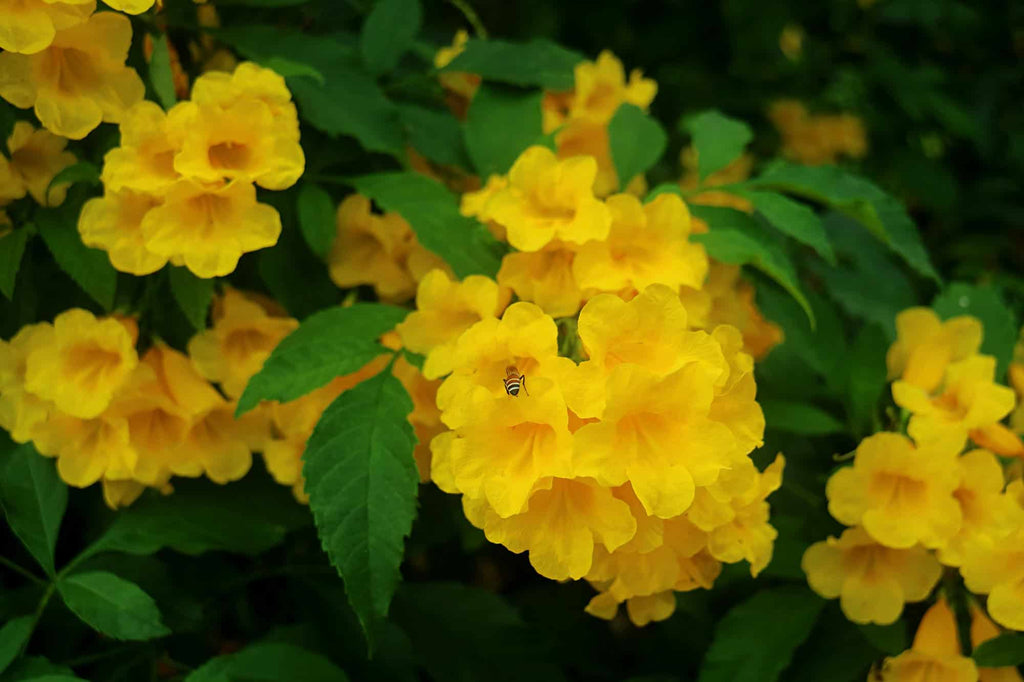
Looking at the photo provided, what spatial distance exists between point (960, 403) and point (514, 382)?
2.19 ft

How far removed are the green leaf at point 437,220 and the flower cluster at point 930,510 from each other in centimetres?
53

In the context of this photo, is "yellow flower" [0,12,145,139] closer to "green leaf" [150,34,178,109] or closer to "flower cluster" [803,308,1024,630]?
"green leaf" [150,34,178,109]

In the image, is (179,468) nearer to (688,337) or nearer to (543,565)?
(543,565)

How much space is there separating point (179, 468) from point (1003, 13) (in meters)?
2.53

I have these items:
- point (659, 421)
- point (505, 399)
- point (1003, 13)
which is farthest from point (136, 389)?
point (1003, 13)

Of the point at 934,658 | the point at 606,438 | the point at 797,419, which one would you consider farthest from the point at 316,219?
the point at 934,658

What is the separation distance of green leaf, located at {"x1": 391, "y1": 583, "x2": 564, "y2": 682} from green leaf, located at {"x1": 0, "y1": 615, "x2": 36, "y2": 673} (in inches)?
19.1

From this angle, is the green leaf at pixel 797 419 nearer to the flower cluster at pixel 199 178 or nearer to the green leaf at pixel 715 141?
the green leaf at pixel 715 141

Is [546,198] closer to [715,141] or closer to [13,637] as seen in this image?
[715,141]

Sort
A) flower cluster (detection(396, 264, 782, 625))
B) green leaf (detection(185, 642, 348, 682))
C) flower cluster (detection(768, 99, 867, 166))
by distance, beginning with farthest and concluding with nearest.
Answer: flower cluster (detection(768, 99, 867, 166)) < green leaf (detection(185, 642, 348, 682)) < flower cluster (detection(396, 264, 782, 625))

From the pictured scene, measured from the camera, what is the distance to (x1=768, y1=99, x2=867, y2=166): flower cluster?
2.91 meters

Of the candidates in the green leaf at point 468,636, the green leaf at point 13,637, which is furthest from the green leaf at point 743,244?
the green leaf at point 13,637

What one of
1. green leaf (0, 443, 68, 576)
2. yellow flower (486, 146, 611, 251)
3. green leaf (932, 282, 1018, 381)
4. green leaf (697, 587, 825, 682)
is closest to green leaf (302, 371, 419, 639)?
yellow flower (486, 146, 611, 251)

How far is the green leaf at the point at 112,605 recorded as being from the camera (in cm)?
103
